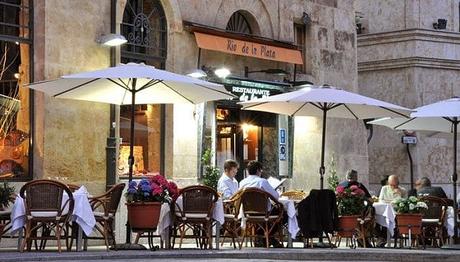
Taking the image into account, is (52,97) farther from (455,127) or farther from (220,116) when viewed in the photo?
(455,127)

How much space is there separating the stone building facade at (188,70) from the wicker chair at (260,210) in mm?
2906

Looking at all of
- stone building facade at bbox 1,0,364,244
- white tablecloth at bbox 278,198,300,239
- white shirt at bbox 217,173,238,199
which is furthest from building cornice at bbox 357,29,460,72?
white tablecloth at bbox 278,198,300,239

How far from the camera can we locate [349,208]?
16.5 meters

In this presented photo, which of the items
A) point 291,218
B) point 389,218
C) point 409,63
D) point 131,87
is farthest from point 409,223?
point 409,63

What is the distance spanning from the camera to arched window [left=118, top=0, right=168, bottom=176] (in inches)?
735

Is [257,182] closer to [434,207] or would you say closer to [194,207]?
[194,207]

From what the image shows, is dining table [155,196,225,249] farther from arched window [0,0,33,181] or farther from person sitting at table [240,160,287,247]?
arched window [0,0,33,181]

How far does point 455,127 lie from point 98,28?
635cm

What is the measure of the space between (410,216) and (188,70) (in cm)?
535

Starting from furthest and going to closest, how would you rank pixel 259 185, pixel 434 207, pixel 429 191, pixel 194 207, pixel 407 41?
pixel 407 41
pixel 429 191
pixel 434 207
pixel 259 185
pixel 194 207

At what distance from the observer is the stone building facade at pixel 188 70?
17.0 metres

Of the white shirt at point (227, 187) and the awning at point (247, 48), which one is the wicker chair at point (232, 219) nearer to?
the white shirt at point (227, 187)

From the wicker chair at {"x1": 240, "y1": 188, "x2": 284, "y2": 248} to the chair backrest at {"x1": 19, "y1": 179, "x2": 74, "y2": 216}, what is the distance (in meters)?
2.92

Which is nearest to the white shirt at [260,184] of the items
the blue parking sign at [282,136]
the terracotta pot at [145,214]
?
the terracotta pot at [145,214]
